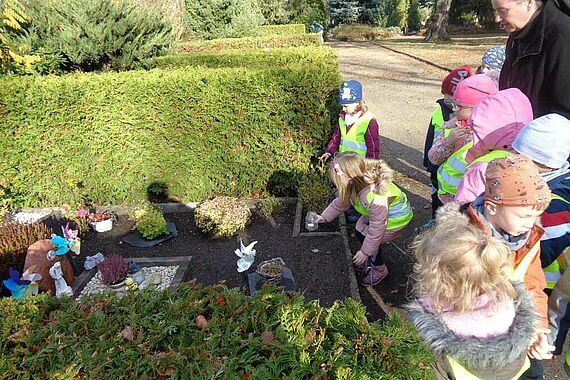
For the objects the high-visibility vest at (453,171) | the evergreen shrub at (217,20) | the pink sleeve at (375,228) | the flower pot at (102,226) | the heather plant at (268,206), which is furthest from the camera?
the evergreen shrub at (217,20)

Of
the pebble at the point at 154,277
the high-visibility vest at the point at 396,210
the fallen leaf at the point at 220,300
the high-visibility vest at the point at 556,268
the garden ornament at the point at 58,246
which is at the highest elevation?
the fallen leaf at the point at 220,300

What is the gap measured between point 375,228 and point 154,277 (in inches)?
81.6

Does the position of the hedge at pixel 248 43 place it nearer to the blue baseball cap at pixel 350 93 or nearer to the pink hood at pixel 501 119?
the blue baseball cap at pixel 350 93

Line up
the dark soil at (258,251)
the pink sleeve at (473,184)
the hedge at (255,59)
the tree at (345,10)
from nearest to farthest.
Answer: the pink sleeve at (473,184)
the dark soil at (258,251)
the hedge at (255,59)
the tree at (345,10)

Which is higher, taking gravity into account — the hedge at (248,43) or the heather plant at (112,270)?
the hedge at (248,43)

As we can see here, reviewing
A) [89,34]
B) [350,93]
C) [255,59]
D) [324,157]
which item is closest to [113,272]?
[324,157]

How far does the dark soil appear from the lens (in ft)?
12.8

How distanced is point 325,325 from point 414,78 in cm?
1386

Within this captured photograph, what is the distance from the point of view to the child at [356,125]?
4289mm

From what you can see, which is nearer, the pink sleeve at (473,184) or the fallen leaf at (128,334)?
the fallen leaf at (128,334)

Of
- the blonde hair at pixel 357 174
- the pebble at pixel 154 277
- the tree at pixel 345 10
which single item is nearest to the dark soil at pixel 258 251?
the pebble at pixel 154 277

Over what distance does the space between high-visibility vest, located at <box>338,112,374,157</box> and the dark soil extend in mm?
1009

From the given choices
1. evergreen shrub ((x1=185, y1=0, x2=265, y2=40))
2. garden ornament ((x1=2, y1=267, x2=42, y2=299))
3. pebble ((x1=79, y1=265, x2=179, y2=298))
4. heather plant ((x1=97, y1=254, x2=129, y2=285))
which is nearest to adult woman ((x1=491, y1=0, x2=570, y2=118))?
pebble ((x1=79, y1=265, x2=179, y2=298))

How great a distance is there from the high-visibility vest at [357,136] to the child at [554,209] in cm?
216
